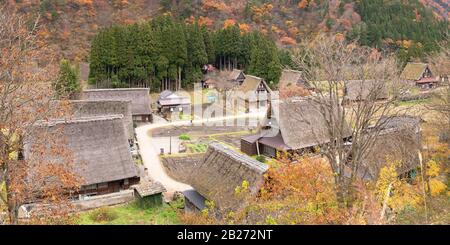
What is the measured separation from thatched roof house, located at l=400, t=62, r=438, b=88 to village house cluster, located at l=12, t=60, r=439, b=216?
22321mm

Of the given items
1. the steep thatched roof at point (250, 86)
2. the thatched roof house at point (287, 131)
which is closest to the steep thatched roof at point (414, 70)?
the steep thatched roof at point (250, 86)

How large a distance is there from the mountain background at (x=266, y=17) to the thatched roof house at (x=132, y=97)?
24203mm

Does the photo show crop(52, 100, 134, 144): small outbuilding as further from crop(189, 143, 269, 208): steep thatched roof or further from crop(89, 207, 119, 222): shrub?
crop(189, 143, 269, 208): steep thatched roof

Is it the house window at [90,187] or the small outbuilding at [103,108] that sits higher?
the small outbuilding at [103,108]

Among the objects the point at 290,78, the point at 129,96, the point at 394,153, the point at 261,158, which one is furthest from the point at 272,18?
the point at 394,153

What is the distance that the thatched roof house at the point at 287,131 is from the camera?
24484mm

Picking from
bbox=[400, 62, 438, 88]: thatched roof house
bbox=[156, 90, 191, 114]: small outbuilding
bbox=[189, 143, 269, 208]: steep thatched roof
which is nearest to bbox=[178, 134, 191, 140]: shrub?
bbox=[156, 90, 191, 114]: small outbuilding

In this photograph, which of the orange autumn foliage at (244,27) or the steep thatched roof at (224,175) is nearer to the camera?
the steep thatched roof at (224,175)

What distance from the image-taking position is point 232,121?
117 feet

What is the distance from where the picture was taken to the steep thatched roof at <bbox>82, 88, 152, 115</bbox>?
3456 cm

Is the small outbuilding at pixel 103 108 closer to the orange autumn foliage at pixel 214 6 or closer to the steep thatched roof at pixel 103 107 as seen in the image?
the steep thatched roof at pixel 103 107

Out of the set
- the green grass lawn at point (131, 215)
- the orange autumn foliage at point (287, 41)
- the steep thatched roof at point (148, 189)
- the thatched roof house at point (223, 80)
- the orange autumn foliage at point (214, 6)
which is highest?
the orange autumn foliage at point (214, 6)

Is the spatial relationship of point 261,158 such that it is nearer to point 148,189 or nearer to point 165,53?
point 148,189

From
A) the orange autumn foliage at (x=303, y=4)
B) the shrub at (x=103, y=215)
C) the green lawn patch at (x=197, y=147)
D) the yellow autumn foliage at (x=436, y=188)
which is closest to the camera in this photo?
the shrub at (x=103, y=215)
